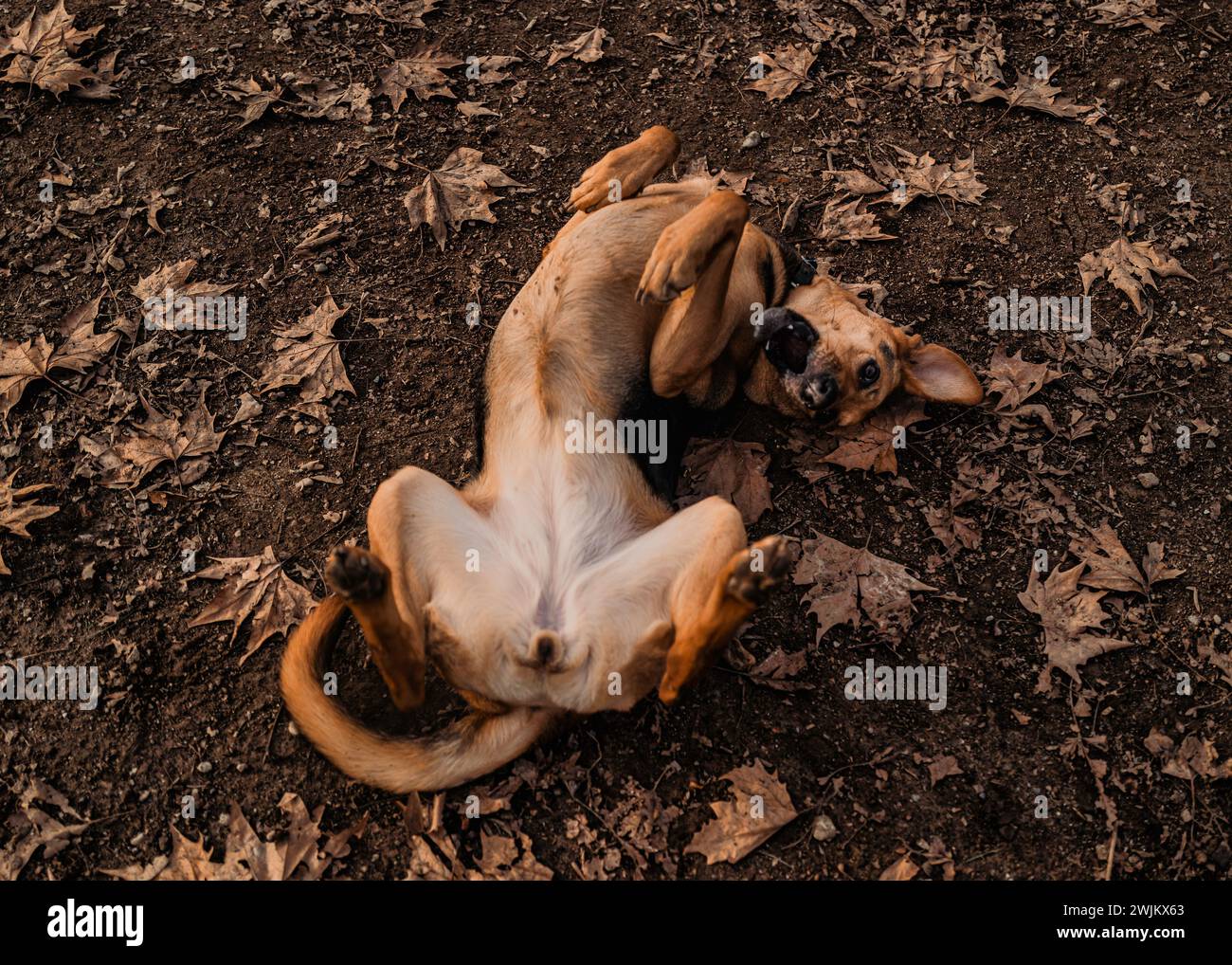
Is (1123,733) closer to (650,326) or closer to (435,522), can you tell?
(650,326)

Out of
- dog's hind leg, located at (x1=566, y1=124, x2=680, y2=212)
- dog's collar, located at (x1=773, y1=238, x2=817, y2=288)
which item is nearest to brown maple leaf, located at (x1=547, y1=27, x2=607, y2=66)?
dog's hind leg, located at (x1=566, y1=124, x2=680, y2=212)

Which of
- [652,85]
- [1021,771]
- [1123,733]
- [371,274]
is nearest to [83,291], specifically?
[371,274]

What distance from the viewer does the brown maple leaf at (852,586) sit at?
415 cm

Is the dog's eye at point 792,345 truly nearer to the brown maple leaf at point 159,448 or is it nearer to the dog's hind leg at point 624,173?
the dog's hind leg at point 624,173

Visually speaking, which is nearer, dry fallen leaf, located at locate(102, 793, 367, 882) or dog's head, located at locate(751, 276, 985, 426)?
dry fallen leaf, located at locate(102, 793, 367, 882)

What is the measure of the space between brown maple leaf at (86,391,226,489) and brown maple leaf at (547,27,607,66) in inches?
129

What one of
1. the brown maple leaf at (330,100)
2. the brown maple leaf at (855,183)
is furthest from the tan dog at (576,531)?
the brown maple leaf at (330,100)

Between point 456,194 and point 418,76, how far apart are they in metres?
1.03

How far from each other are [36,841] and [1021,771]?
4.23 metres

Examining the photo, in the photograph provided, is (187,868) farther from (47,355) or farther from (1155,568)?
(1155,568)

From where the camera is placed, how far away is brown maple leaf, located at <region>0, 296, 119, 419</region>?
4480 mm

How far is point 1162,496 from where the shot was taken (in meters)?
4.41

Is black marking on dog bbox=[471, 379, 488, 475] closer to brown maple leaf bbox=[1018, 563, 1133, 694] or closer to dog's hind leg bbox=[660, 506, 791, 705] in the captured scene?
dog's hind leg bbox=[660, 506, 791, 705]

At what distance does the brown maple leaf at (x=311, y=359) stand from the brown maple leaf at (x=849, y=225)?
9.64ft
